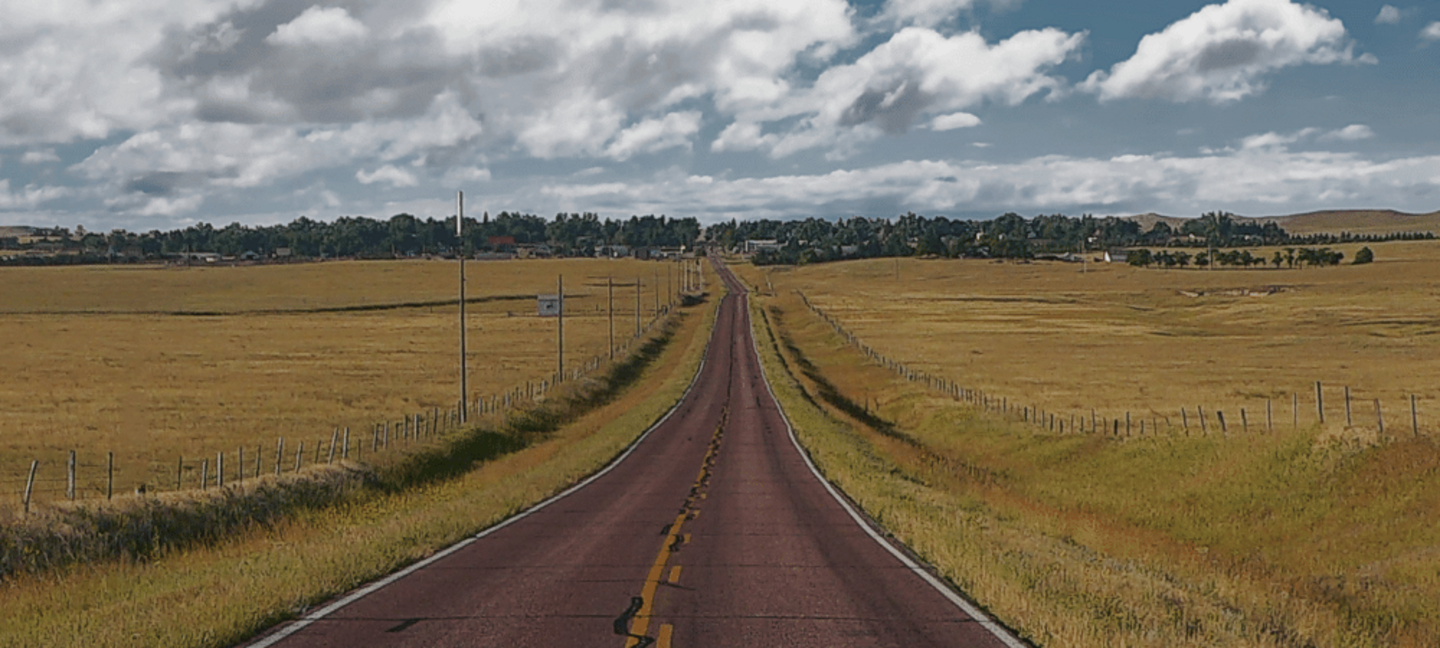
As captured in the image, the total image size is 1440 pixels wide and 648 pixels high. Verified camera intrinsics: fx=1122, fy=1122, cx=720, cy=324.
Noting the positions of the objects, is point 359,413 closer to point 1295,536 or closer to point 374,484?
point 374,484

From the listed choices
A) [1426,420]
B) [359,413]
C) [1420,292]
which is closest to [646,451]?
[359,413]

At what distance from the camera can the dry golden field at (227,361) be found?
38812 mm

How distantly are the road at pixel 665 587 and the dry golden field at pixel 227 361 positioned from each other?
13.6 metres

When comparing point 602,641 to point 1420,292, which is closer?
point 602,641

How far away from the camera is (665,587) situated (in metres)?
14.1

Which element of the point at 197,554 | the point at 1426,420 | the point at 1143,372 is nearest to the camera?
the point at 197,554

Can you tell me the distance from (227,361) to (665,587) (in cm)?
6995

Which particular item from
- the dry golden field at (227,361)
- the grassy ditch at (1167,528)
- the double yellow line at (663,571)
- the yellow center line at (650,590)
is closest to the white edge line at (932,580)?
the grassy ditch at (1167,528)

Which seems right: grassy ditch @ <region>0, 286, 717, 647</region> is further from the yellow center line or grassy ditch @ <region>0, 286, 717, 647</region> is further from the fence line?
the fence line

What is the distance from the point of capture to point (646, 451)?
37625 millimetres

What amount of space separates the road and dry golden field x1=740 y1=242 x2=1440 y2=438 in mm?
15835

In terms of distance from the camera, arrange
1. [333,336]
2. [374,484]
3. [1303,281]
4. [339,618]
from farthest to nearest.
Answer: [1303,281] → [333,336] → [374,484] → [339,618]

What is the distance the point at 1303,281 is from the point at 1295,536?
6406 inches

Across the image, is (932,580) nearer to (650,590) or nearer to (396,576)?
(650,590)
